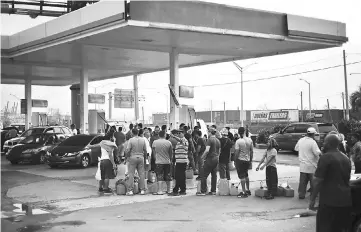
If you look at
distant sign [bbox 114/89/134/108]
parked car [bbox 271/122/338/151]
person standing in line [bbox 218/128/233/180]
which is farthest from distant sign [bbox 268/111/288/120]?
person standing in line [bbox 218/128/233/180]

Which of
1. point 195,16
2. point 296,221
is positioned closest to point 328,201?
point 296,221

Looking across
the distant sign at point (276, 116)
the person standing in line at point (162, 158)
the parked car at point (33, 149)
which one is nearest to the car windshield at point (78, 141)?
the parked car at point (33, 149)

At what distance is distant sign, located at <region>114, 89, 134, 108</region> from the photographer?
53.6m

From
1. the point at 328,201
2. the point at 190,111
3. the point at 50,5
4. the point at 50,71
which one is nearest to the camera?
the point at 328,201

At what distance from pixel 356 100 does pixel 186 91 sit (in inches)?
1517

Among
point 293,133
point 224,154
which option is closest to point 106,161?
point 224,154

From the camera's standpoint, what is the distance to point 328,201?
6.23 meters

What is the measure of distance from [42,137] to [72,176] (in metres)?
6.73

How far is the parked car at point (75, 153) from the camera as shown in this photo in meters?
20.2

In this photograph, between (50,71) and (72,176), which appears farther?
(50,71)

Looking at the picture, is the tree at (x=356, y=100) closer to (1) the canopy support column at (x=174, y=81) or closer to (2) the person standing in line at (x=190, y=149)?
(1) the canopy support column at (x=174, y=81)

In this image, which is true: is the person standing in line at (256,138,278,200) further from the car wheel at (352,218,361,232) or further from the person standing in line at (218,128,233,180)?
the car wheel at (352,218,361,232)

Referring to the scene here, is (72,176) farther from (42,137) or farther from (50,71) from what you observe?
(50,71)

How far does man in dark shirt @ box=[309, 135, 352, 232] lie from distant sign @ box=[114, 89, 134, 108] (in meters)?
46.2
